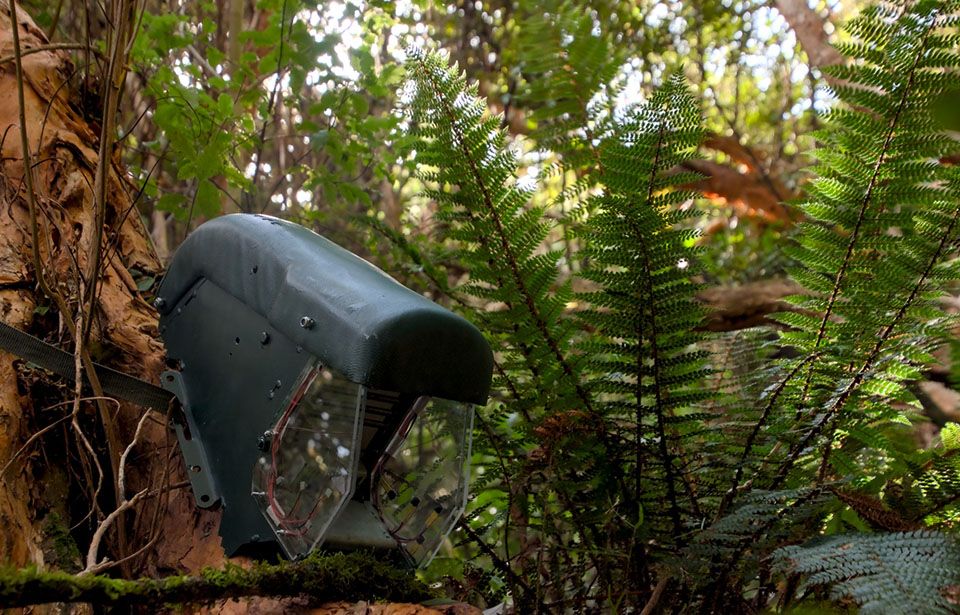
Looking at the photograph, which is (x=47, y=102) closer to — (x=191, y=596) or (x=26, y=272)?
(x=26, y=272)

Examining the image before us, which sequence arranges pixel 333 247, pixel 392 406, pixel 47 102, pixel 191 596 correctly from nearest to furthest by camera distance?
pixel 191 596
pixel 392 406
pixel 333 247
pixel 47 102

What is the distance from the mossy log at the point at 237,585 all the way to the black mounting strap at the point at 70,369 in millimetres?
411

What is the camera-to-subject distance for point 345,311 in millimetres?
1136

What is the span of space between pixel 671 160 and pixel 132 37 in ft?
3.43

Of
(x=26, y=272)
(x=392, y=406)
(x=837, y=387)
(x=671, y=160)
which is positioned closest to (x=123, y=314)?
(x=26, y=272)

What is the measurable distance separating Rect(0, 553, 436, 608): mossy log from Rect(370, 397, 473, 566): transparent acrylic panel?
10cm

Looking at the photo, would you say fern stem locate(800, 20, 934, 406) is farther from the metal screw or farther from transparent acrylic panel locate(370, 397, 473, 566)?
the metal screw

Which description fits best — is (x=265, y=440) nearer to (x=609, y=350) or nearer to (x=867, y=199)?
(x=609, y=350)

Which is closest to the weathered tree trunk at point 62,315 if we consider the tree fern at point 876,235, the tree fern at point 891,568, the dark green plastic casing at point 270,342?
the dark green plastic casing at point 270,342

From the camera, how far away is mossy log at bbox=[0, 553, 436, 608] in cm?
84

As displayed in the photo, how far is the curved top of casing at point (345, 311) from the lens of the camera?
43.4 inches

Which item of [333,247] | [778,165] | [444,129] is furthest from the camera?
[778,165]

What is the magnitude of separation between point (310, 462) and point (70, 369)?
0.47 meters

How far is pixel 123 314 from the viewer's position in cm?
157
